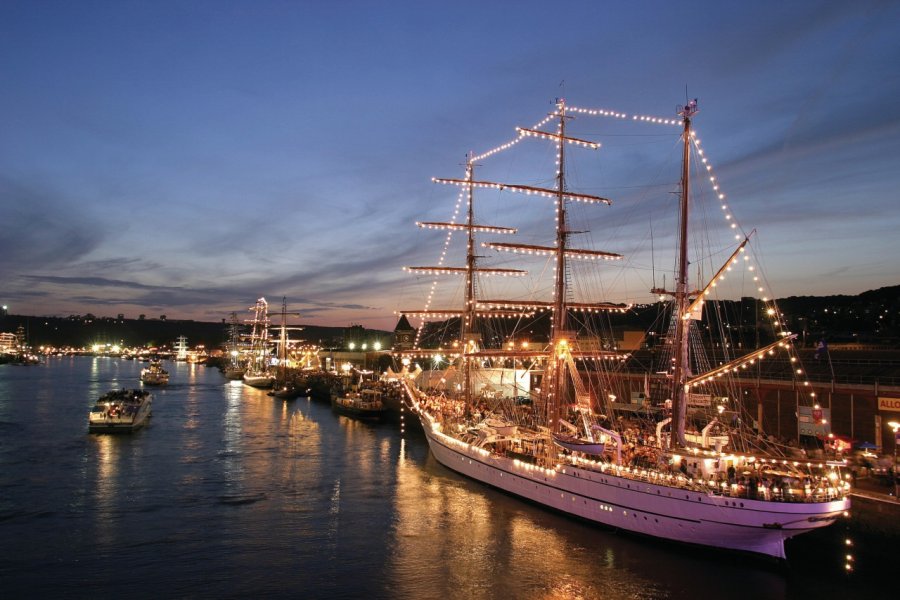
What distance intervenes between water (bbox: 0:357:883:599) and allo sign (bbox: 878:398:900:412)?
903 cm

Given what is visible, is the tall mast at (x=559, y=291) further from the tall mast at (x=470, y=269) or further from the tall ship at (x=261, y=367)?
the tall ship at (x=261, y=367)

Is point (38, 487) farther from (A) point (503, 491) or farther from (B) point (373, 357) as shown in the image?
(B) point (373, 357)

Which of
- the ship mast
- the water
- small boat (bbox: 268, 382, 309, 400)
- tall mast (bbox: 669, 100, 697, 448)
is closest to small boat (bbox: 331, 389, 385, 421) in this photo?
small boat (bbox: 268, 382, 309, 400)

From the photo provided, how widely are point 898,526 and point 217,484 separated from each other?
28.7 meters

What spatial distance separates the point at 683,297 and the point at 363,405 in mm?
42226

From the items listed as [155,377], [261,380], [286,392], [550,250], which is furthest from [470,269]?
[155,377]

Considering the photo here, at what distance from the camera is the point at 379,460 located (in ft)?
131

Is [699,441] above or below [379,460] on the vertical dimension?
above

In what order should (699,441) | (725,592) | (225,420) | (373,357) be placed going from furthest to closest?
1. (373,357)
2. (225,420)
3. (699,441)
4. (725,592)

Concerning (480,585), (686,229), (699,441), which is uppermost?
(686,229)

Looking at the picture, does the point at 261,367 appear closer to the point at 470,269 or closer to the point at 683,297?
the point at 470,269

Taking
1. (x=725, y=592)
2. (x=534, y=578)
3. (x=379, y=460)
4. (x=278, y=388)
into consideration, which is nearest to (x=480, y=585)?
(x=534, y=578)

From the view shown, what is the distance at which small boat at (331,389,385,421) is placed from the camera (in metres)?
61.8

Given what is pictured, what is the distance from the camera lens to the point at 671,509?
22422 millimetres
